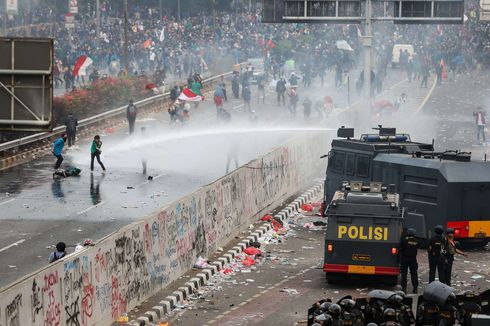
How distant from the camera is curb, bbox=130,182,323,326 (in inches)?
942

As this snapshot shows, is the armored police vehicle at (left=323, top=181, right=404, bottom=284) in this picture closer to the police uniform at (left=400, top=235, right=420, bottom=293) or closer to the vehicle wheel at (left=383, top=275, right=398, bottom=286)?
the vehicle wheel at (left=383, top=275, right=398, bottom=286)

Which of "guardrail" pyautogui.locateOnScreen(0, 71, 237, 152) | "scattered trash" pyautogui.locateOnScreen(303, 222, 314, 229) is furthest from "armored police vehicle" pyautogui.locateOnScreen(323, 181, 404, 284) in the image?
"guardrail" pyautogui.locateOnScreen(0, 71, 237, 152)

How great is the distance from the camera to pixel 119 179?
43062 millimetres

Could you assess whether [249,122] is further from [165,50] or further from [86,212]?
[86,212]

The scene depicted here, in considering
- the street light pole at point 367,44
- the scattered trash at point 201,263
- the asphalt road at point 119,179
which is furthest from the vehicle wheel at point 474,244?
the street light pole at point 367,44

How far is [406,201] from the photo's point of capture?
32.1 m

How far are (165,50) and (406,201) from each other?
5046 cm

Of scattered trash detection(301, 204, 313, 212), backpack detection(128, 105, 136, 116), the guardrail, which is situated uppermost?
backpack detection(128, 105, 136, 116)

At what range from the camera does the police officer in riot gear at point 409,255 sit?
26312mm

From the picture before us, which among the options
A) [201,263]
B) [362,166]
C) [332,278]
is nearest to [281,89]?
[362,166]

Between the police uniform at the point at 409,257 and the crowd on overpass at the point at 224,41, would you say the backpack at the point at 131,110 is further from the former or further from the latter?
the police uniform at the point at 409,257

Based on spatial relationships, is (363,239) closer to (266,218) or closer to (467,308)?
(467,308)

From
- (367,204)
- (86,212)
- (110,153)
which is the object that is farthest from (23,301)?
(110,153)

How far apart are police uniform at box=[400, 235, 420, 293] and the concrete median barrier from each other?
483cm
